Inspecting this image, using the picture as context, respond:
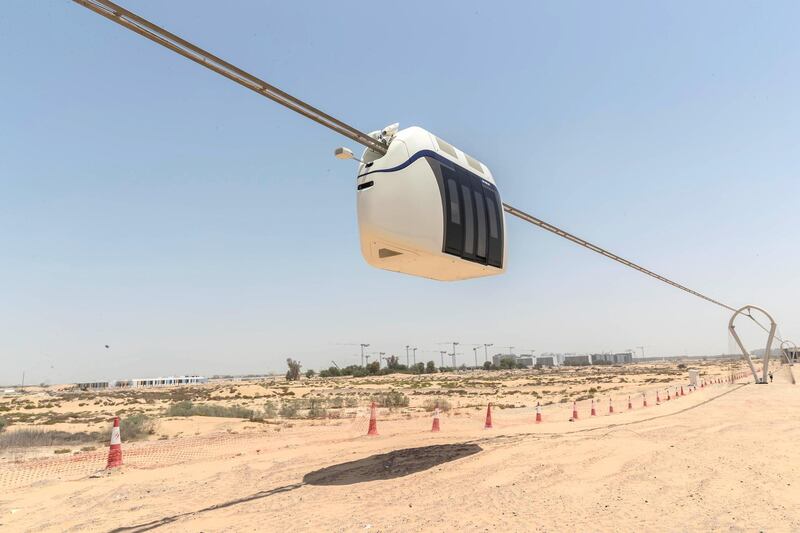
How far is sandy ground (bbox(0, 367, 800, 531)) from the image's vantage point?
6602mm

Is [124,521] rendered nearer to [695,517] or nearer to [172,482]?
[172,482]

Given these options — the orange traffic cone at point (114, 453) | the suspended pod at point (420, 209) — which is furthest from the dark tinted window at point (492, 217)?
Result: the orange traffic cone at point (114, 453)

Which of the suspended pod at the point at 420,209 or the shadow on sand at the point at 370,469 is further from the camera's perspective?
the suspended pod at the point at 420,209

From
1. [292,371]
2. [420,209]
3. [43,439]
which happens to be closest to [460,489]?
[420,209]

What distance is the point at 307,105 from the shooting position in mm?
7398

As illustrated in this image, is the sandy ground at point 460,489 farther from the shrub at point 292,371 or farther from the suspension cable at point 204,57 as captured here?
the shrub at point 292,371

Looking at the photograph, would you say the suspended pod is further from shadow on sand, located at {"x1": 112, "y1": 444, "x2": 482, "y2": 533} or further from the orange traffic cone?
the orange traffic cone

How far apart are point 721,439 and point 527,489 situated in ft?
25.3

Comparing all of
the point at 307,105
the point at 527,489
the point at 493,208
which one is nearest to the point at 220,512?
the point at 527,489

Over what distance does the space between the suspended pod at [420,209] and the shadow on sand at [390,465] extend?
4.15 m

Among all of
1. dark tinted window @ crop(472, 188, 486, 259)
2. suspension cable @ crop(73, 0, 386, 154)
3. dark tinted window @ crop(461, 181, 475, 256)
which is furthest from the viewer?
dark tinted window @ crop(472, 188, 486, 259)

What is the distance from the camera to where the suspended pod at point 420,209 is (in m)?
8.87

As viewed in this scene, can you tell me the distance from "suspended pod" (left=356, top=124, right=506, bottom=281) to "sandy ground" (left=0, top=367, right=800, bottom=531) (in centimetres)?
423

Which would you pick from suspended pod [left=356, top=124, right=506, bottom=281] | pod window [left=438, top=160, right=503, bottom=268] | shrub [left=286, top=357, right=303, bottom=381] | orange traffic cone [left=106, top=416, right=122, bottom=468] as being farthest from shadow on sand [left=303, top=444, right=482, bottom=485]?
shrub [left=286, top=357, right=303, bottom=381]
